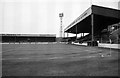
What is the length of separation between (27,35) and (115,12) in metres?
60.1

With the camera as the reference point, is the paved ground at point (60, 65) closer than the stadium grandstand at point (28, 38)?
Yes

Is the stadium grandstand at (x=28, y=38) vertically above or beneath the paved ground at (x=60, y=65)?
above

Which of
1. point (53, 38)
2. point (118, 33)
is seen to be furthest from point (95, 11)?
point (53, 38)

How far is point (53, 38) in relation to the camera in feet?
261

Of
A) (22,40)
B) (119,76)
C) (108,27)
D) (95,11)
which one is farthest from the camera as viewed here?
(22,40)

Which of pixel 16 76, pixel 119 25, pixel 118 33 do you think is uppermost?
pixel 119 25

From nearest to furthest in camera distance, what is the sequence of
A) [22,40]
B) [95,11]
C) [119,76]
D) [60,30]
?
1. [119,76]
2. [95,11]
3. [60,30]
4. [22,40]

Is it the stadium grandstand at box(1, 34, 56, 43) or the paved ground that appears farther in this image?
the stadium grandstand at box(1, 34, 56, 43)

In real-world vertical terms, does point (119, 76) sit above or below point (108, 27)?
below

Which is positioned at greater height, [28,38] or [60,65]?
[28,38]

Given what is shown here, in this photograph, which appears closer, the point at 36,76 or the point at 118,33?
the point at 36,76

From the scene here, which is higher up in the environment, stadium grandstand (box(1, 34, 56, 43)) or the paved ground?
stadium grandstand (box(1, 34, 56, 43))

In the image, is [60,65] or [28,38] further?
[28,38]

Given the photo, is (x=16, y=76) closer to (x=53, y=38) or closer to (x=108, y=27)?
(x=108, y=27)
